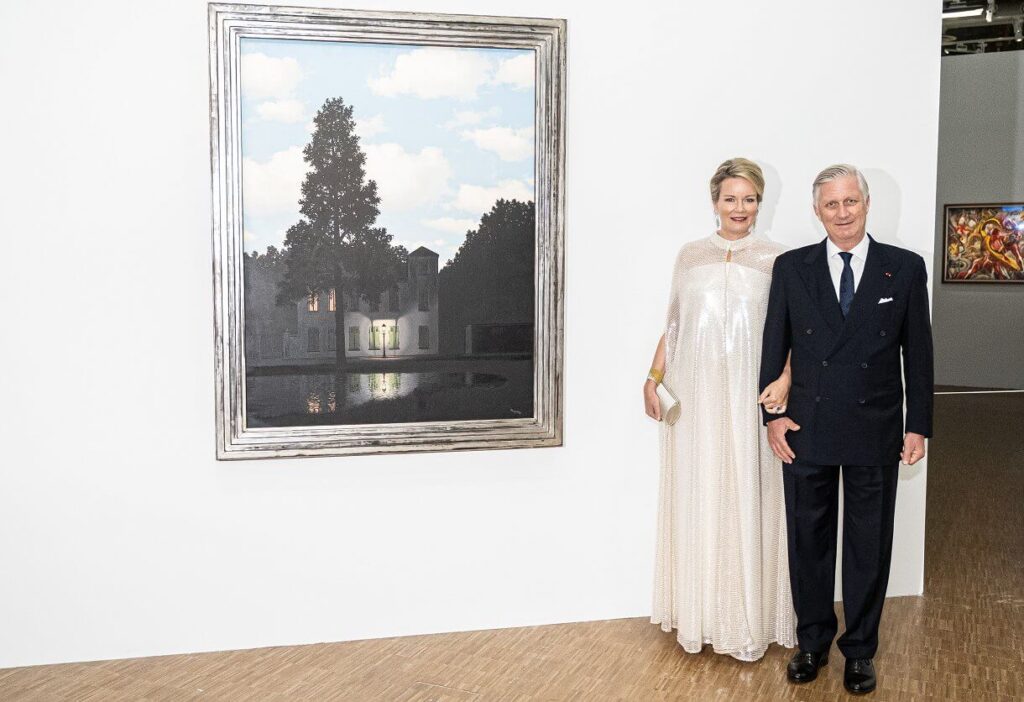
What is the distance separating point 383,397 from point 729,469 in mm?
1337

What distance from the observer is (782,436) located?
3395mm

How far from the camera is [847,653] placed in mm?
3396

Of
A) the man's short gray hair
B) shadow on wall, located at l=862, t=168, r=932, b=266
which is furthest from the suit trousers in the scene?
shadow on wall, located at l=862, t=168, r=932, b=266

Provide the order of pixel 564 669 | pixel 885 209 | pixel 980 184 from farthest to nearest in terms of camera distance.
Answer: pixel 980 184, pixel 885 209, pixel 564 669

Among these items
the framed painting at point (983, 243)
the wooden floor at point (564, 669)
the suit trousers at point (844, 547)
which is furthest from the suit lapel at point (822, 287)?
the framed painting at point (983, 243)

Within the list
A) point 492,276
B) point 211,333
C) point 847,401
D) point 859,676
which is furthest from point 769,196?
point 211,333

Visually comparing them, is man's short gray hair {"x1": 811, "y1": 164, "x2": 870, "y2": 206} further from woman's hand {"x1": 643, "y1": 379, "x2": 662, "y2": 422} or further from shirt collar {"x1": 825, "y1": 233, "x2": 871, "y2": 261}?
woman's hand {"x1": 643, "y1": 379, "x2": 662, "y2": 422}

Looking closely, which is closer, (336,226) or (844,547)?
(844,547)

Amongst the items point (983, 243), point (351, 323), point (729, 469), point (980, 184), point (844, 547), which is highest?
point (980, 184)

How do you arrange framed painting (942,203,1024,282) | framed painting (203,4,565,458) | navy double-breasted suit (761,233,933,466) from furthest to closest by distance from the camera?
framed painting (942,203,1024,282)
framed painting (203,4,565,458)
navy double-breasted suit (761,233,933,466)

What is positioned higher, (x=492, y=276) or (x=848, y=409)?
(x=492, y=276)

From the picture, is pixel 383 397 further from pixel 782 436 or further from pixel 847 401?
pixel 847 401

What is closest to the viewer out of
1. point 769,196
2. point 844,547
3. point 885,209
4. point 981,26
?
point 844,547

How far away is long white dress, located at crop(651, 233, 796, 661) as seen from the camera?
3.55 metres
